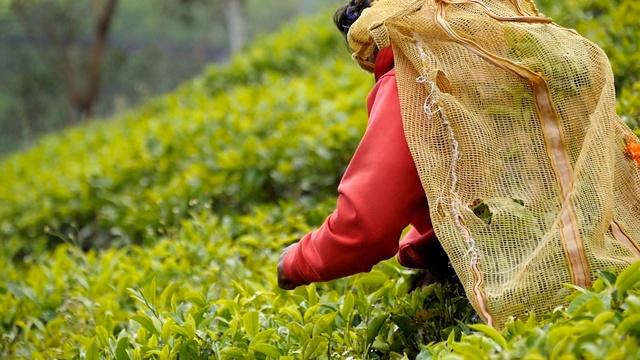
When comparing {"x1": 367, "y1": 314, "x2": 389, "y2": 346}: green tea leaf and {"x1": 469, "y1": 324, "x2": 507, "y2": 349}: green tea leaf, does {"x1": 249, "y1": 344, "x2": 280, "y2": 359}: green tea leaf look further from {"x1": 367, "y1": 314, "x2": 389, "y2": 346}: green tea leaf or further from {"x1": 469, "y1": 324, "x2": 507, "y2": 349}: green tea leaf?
{"x1": 469, "y1": 324, "x2": 507, "y2": 349}: green tea leaf

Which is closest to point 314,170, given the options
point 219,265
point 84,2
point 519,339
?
point 219,265

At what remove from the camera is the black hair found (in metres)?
2.35

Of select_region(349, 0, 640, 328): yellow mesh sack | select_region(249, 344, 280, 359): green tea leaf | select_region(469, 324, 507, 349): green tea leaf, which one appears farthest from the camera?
select_region(249, 344, 280, 359): green tea leaf

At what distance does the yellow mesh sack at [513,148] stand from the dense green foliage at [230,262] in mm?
115

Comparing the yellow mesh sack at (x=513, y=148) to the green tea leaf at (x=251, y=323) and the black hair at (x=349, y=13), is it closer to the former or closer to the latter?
the black hair at (x=349, y=13)

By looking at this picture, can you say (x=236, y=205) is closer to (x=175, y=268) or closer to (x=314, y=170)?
(x=314, y=170)

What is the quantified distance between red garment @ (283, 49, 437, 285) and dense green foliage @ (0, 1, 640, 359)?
0.22 m

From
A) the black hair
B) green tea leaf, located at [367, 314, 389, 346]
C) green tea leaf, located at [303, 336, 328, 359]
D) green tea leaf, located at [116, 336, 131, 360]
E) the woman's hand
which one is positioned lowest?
green tea leaf, located at [367, 314, 389, 346]

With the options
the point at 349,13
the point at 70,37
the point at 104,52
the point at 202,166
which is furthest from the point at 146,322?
the point at 104,52

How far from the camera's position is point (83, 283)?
3.37 m

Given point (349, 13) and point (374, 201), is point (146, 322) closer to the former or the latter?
point (374, 201)

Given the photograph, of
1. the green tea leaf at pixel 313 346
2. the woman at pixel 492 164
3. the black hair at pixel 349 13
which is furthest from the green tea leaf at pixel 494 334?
the black hair at pixel 349 13

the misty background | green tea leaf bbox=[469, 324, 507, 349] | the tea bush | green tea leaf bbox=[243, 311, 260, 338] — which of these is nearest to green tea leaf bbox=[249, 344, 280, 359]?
green tea leaf bbox=[243, 311, 260, 338]

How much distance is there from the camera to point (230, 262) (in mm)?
3314
